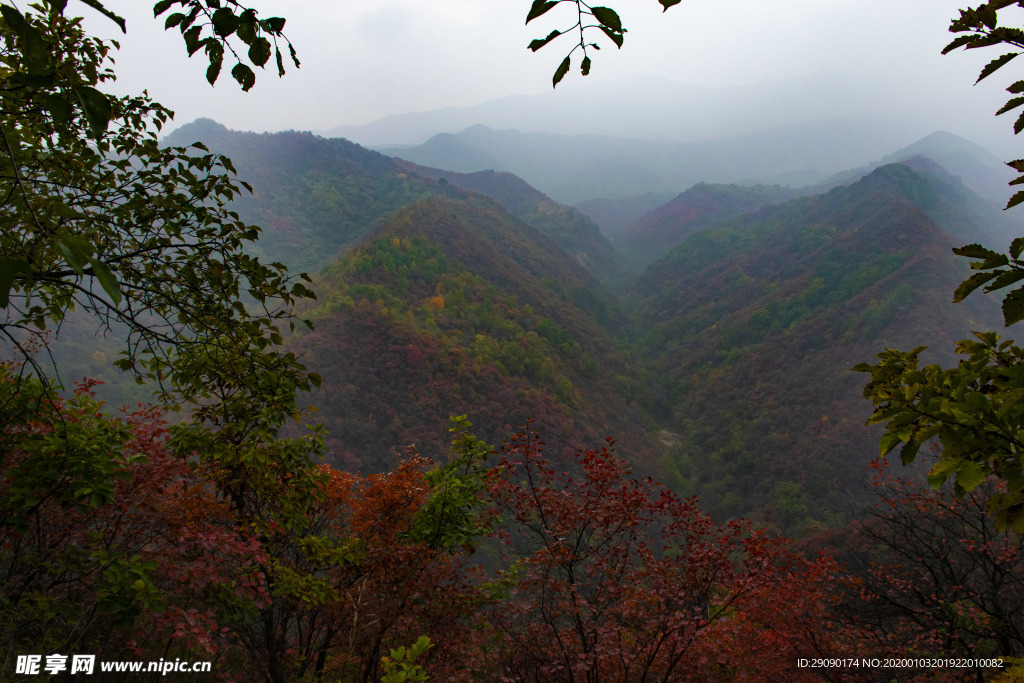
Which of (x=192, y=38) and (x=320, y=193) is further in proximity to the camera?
(x=320, y=193)

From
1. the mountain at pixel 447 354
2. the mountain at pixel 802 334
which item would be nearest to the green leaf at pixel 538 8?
the mountain at pixel 447 354

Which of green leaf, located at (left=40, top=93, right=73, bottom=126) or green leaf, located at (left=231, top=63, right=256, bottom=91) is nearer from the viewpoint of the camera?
green leaf, located at (left=40, top=93, right=73, bottom=126)

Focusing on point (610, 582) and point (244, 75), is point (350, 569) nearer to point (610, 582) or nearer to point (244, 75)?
point (610, 582)

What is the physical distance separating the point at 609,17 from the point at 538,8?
25 cm

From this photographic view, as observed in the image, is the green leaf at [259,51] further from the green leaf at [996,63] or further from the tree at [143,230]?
the green leaf at [996,63]

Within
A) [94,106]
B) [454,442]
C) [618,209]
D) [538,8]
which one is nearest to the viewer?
[94,106]

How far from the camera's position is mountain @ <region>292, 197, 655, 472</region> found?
26.2m

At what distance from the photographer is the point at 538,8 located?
1.62 metres

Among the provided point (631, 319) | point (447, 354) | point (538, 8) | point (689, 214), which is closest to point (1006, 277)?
point (538, 8)

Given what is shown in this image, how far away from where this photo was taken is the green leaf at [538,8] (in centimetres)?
162

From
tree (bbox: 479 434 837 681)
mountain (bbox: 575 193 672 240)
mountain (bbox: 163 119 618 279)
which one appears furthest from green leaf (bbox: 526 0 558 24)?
mountain (bbox: 575 193 672 240)

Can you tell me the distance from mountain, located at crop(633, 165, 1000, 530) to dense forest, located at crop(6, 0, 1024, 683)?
30cm

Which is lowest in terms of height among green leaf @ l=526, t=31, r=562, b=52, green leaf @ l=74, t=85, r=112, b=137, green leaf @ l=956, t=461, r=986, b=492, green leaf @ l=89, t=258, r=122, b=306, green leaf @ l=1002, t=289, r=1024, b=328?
green leaf @ l=956, t=461, r=986, b=492

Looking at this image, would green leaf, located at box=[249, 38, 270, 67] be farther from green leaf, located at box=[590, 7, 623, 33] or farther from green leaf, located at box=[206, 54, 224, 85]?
green leaf, located at box=[590, 7, 623, 33]
